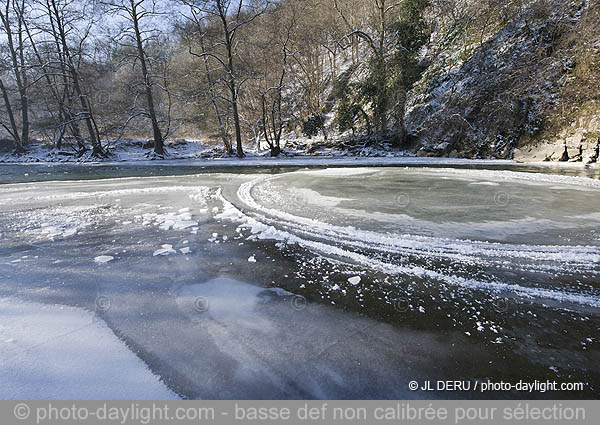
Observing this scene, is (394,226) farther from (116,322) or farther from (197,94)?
(197,94)

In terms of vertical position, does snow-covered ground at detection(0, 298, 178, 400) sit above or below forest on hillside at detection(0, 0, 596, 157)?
below

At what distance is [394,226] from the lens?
4.14m

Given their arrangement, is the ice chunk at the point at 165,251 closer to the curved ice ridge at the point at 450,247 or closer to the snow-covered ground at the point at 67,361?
the snow-covered ground at the point at 67,361

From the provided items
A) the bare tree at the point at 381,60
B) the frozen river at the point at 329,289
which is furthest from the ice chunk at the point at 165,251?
the bare tree at the point at 381,60

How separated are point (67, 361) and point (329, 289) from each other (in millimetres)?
1876

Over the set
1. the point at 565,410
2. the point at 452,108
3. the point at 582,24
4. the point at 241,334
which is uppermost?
the point at 582,24

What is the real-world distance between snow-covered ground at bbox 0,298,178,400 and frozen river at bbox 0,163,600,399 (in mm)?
61

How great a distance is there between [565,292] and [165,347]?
3191 mm

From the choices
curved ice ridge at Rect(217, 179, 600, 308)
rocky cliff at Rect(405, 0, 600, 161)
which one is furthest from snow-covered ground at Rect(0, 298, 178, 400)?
rocky cliff at Rect(405, 0, 600, 161)

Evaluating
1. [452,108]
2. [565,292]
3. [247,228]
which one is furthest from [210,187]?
[452,108]

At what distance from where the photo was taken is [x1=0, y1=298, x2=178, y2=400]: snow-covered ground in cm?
153

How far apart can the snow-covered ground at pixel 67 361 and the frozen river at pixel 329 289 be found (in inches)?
2.4

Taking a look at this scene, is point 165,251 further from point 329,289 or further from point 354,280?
point 354,280

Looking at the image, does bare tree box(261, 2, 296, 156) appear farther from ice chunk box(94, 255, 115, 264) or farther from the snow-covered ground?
the snow-covered ground
